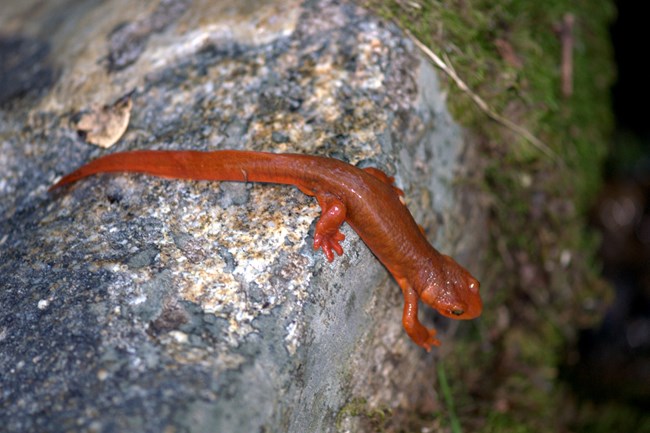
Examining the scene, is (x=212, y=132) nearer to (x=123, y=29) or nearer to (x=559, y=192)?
(x=123, y=29)

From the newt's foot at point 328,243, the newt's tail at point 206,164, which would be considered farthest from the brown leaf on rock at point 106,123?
the newt's foot at point 328,243

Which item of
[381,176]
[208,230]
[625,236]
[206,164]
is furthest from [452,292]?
[625,236]

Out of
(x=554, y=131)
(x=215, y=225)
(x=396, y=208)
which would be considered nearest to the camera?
(x=215, y=225)

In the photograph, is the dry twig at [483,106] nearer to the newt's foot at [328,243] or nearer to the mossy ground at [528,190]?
the mossy ground at [528,190]

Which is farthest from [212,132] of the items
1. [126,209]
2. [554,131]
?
[554,131]

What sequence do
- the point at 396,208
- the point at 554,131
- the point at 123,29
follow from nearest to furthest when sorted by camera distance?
the point at 396,208 → the point at 123,29 → the point at 554,131

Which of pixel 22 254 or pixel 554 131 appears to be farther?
pixel 554 131
